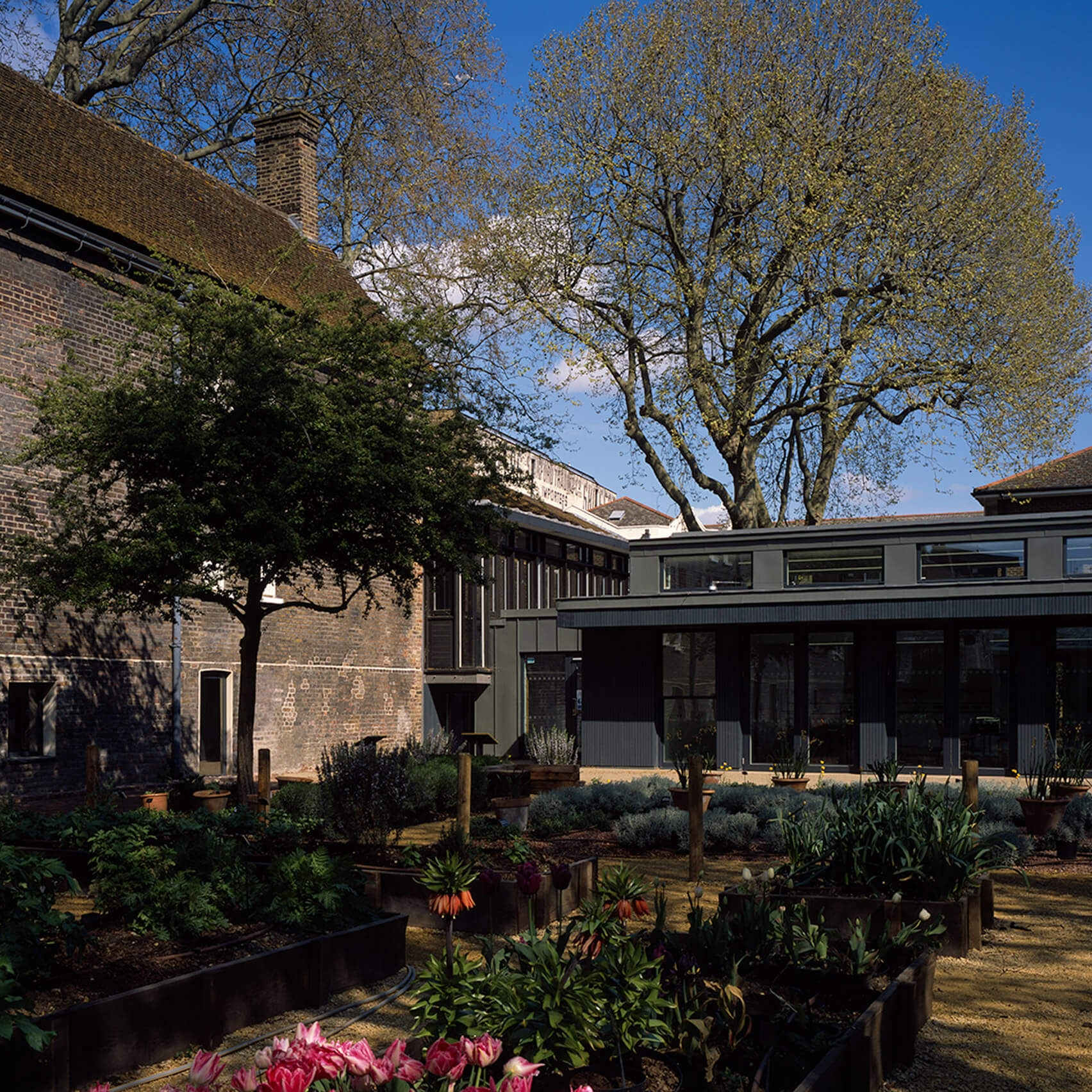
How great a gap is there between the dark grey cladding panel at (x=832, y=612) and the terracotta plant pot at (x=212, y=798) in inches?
424

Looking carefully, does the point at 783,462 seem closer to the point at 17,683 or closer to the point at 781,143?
the point at 781,143

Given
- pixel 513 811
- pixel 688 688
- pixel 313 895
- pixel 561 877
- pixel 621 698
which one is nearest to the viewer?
pixel 561 877

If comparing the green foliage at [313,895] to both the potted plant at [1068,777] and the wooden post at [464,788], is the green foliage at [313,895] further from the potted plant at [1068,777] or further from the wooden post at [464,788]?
the potted plant at [1068,777]

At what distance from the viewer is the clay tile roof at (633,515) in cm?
5838

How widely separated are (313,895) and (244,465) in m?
8.39

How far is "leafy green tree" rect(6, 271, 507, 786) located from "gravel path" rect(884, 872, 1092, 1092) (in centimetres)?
903

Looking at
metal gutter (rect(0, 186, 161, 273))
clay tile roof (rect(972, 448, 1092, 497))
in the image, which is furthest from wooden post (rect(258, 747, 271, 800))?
clay tile roof (rect(972, 448, 1092, 497))

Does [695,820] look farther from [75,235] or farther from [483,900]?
[75,235]

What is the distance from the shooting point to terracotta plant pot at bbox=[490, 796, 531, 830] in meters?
14.0

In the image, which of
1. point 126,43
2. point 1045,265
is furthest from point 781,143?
point 126,43

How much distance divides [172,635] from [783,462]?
16213mm

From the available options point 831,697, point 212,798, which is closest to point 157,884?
point 212,798

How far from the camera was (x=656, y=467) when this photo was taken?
28.0 meters

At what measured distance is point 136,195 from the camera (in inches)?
854
